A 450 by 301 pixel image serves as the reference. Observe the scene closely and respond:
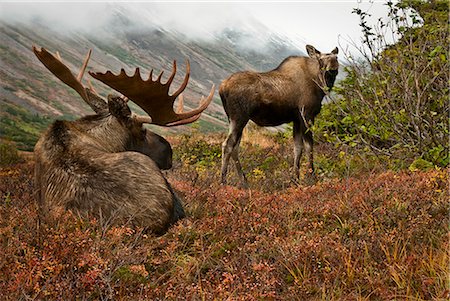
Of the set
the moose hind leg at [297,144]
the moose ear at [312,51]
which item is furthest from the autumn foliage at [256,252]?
the moose ear at [312,51]

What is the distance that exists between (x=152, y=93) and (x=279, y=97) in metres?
3.34

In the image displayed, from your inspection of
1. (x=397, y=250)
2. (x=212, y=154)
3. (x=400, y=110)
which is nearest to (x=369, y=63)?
(x=400, y=110)

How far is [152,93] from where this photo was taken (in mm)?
5863

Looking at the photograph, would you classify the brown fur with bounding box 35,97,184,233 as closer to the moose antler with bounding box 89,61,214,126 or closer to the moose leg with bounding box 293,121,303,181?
the moose antler with bounding box 89,61,214,126

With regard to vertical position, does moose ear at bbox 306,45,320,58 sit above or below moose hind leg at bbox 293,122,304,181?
above

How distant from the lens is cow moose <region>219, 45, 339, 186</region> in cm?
831

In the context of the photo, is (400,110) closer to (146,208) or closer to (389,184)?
(389,184)

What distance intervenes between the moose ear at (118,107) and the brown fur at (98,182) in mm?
464

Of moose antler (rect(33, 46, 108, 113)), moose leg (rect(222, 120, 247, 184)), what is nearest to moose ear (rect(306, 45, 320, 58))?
moose leg (rect(222, 120, 247, 184))

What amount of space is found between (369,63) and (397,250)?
3.83m

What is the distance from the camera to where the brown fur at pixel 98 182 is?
14.4 feet

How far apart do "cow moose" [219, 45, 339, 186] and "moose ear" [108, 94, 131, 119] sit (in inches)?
110

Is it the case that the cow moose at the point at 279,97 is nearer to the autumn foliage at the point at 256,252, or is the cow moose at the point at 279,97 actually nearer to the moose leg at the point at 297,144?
the moose leg at the point at 297,144

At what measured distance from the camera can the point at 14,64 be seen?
13125 cm
